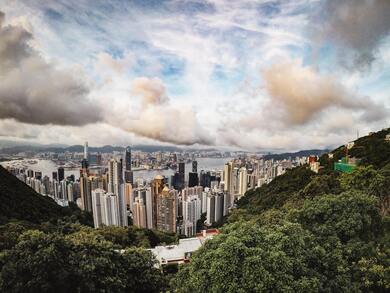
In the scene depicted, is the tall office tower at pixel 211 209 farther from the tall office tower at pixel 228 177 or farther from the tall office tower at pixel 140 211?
the tall office tower at pixel 228 177

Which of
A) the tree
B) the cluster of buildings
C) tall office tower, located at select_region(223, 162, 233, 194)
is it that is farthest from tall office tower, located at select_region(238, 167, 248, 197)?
the tree

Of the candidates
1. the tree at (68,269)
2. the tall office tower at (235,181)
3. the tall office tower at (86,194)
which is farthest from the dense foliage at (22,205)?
the tall office tower at (235,181)

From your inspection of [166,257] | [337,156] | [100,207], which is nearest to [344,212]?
[166,257]

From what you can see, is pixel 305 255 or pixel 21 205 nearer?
pixel 305 255

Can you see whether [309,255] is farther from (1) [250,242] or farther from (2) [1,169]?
(2) [1,169]

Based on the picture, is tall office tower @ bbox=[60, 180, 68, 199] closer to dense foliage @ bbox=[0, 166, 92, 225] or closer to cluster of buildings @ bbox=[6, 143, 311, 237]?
cluster of buildings @ bbox=[6, 143, 311, 237]

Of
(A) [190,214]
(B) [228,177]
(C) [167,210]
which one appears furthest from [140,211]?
(B) [228,177]

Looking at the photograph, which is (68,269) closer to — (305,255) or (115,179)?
(305,255)
